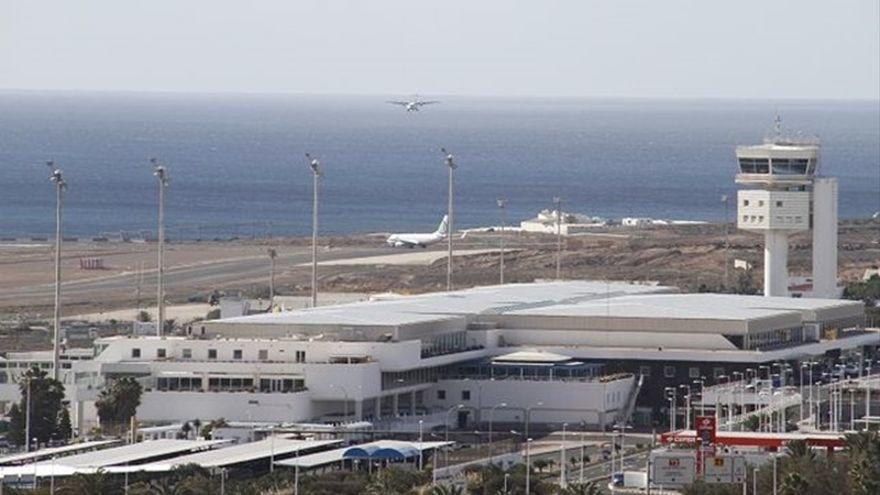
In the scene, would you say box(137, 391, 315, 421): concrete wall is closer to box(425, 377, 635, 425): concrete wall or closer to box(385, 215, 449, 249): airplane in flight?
box(425, 377, 635, 425): concrete wall

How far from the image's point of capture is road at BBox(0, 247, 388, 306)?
150 metres

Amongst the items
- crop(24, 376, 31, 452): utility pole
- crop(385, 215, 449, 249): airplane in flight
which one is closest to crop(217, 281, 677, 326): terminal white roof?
crop(24, 376, 31, 452): utility pole

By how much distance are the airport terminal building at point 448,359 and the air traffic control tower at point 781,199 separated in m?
12.0

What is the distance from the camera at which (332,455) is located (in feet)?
272

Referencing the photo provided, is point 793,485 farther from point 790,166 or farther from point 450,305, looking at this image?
point 790,166

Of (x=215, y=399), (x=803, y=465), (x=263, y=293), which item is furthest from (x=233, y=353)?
(x=263, y=293)

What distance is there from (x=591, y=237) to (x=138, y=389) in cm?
10558

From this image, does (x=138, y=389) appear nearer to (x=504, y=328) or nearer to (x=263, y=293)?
(x=504, y=328)

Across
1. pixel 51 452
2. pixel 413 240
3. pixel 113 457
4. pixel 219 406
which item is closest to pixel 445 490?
pixel 113 457

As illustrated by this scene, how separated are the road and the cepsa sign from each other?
199 ft

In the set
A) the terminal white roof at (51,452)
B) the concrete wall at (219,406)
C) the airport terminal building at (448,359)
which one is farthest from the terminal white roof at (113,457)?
the airport terminal building at (448,359)

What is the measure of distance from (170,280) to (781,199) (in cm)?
4159

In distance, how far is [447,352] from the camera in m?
105

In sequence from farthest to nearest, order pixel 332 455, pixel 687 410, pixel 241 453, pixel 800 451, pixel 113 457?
pixel 687 410
pixel 332 455
pixel 241 453
pixel 800 451
pixel 113 457
